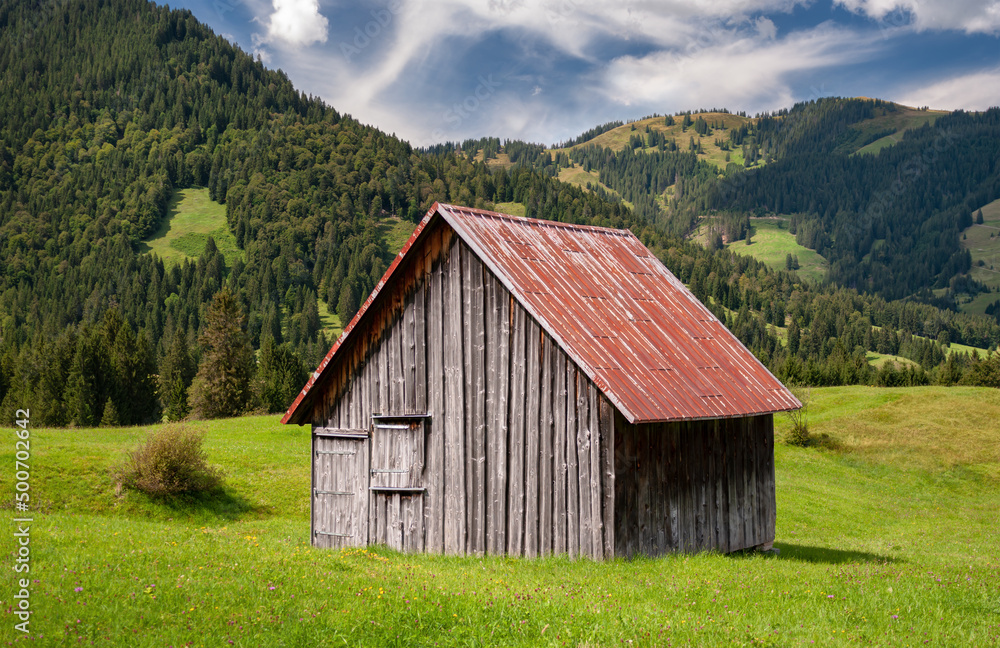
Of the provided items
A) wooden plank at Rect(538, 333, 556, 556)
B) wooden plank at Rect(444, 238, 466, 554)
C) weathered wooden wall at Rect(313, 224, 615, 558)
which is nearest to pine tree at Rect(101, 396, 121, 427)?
weathered wooden wall at Rect(313, 224, 615, 558)

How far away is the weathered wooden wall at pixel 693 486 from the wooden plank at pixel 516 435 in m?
2.09

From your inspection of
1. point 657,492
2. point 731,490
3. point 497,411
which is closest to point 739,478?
point 731,490

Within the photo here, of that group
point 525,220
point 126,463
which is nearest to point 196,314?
point 126,463

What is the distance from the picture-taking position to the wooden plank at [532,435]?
15.0 metres

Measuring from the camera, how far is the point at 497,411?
15633 mm

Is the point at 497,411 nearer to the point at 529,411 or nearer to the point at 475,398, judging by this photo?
the point at 475,398

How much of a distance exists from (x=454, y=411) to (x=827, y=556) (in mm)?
11126

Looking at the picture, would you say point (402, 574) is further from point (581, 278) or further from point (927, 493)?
point (927, 493)

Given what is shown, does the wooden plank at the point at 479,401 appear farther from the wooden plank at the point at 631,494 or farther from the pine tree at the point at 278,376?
the pine tree at the point at 278,376

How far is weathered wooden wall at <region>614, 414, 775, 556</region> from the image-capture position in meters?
14.4

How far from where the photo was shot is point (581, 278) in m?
17.7

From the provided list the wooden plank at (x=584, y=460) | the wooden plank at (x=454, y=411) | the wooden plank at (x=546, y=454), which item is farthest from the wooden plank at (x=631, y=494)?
the wooden plank at (x=454, y=411)

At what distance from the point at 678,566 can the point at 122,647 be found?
9293 millimetres

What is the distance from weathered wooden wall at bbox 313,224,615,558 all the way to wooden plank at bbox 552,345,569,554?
0.02 m
